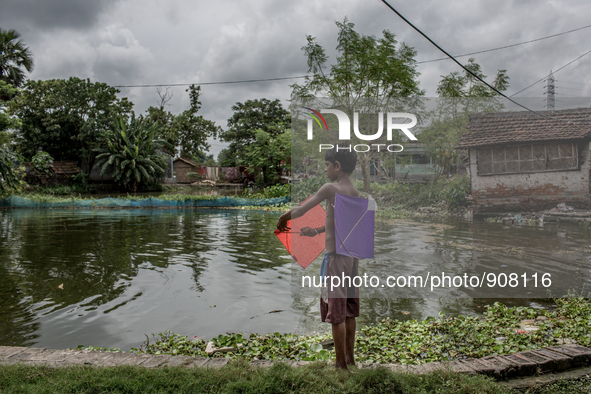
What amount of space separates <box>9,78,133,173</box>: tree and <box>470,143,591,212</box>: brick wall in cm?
3089

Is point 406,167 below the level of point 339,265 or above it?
above

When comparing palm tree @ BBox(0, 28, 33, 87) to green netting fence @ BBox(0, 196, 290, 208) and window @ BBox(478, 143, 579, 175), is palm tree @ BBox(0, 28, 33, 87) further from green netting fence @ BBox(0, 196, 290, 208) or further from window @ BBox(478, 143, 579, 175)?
window @ BBox(478, 143, 579, 175)

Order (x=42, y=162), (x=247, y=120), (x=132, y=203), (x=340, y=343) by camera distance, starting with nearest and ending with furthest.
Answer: (x=340, y=343), (x=132, y=203), (x=42, y=162), (x=247, y=120)

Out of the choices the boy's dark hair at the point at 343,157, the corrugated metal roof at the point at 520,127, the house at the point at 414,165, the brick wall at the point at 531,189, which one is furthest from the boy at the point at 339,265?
the brick wall at the point at 531,189

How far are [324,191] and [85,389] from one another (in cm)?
230

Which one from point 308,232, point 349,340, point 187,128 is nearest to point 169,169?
point 187,128

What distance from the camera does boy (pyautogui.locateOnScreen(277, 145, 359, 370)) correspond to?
3.18 meters

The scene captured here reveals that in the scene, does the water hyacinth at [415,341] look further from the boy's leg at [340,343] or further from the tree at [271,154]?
the tree at [271,154]

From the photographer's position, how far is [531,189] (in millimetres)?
6855

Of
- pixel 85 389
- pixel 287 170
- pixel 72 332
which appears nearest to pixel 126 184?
pixel 287 170

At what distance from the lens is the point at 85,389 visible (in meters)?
2.86

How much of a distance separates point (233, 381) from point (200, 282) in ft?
13.3

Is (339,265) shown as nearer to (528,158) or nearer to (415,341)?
(415,341)

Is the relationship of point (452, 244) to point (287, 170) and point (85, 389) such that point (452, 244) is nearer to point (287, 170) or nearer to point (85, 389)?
point (85, 389)
